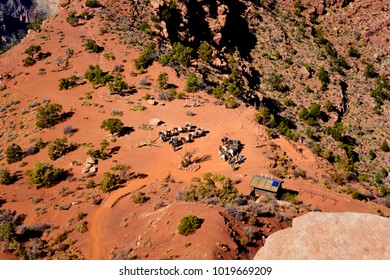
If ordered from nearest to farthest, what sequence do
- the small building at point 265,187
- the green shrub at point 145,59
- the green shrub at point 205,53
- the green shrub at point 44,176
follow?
the small building at point 265,187 → the green shrub at point 44,176 → the green shrub at point 145,59 → the green shrub at point 205,53

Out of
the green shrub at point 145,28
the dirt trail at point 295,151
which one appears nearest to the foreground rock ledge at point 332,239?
the dirt trail at point 295,151

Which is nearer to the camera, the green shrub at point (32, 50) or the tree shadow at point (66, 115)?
the tree shadow at point (66, 115)

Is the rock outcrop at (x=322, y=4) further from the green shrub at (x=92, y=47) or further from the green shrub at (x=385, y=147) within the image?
the green shrub at (x=92, y=47)

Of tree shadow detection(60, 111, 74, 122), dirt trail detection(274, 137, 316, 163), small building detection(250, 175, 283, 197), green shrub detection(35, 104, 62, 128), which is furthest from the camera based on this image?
tree shadow detection(60, 111, 74, 122)

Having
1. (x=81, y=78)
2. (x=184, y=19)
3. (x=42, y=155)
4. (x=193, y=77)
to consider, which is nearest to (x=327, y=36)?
(x=184, y=19)

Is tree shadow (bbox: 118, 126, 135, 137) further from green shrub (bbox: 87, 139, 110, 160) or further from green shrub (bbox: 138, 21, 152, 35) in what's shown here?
green shrub (bbox: 138, 21, 152, 35)

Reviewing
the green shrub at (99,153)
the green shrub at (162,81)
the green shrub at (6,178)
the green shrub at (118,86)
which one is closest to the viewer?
the green shrub at (6,178)

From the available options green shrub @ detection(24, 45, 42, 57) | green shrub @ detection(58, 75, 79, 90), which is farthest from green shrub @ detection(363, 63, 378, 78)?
green shrub @ detection(24, 45, 42, 57)

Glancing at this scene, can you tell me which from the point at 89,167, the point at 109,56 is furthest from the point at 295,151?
the point at 109,56
